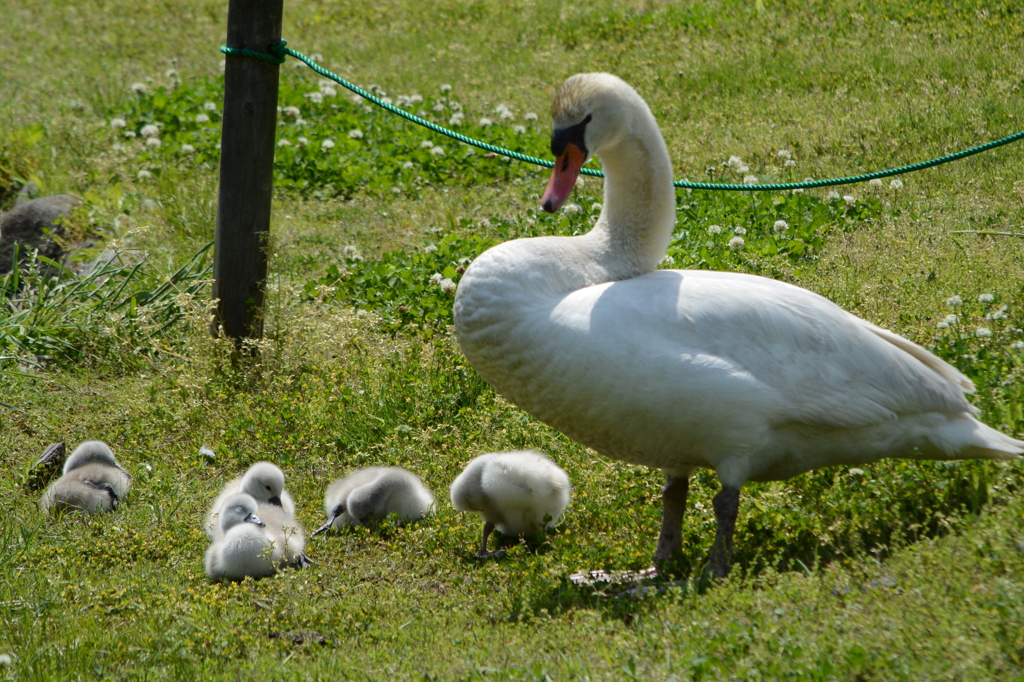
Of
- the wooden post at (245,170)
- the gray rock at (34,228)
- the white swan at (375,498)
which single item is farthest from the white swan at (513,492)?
the gray rock at (34,228)

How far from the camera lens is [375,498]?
Result: 471 centimetres

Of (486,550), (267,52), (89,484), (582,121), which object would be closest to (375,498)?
(486,550)

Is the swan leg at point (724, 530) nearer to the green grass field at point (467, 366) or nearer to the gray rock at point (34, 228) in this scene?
the green grass field at point (467, 366)

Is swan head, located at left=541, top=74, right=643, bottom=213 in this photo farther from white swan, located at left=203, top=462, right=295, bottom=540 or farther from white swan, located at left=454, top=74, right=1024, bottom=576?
white swan, located at left=203, top=462, right=295, bottom=540

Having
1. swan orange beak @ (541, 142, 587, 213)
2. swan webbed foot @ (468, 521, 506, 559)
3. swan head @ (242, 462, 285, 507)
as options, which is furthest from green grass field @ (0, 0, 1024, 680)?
swan orange beak @ (541, 142, 587, 213)

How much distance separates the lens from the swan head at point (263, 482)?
4.84 metres

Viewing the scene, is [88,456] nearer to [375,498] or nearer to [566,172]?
[375,498]

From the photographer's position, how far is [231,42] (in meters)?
5.93

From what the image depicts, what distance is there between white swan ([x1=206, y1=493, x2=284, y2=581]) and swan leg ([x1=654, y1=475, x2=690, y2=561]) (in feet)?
5.51

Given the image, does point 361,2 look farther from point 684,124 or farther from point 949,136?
point 949,136

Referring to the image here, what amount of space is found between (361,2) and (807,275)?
1161 centimetres

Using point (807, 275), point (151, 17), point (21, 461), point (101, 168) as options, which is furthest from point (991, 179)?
point (151, 17)

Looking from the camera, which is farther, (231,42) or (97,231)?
(97,231)

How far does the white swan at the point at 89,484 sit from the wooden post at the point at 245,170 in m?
1.22
